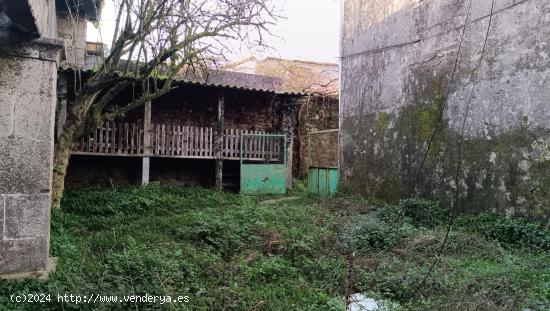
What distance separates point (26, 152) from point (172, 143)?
733 cm

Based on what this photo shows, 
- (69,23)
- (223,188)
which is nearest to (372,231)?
(223,188)

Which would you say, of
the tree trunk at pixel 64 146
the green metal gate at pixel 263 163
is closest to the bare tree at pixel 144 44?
the tree trunk at pixel 64 146

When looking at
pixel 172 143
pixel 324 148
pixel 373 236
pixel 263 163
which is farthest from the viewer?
pixel 324 148

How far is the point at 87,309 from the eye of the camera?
3375 millimetres

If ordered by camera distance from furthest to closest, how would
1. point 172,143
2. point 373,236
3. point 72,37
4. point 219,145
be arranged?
1. point 219,145
2. point 172,143
3. point 72,37
4. point 373,236

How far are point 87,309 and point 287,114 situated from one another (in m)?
9.95

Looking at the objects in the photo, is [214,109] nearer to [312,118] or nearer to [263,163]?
[263,163]

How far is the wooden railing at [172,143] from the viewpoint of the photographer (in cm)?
1024

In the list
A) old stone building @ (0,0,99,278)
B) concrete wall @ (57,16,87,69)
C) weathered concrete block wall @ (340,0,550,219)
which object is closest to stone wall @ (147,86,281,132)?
concrete wall @ (57,16,87,69)

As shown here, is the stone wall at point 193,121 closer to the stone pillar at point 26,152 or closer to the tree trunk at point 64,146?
the tree trunk at point 64,146

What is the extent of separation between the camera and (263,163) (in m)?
12.3

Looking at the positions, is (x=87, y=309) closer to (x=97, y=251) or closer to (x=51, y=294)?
(x=51, y=294)

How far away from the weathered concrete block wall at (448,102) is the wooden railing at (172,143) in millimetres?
2438

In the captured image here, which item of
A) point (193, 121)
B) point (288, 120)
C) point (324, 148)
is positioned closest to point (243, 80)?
point (288, 120)
